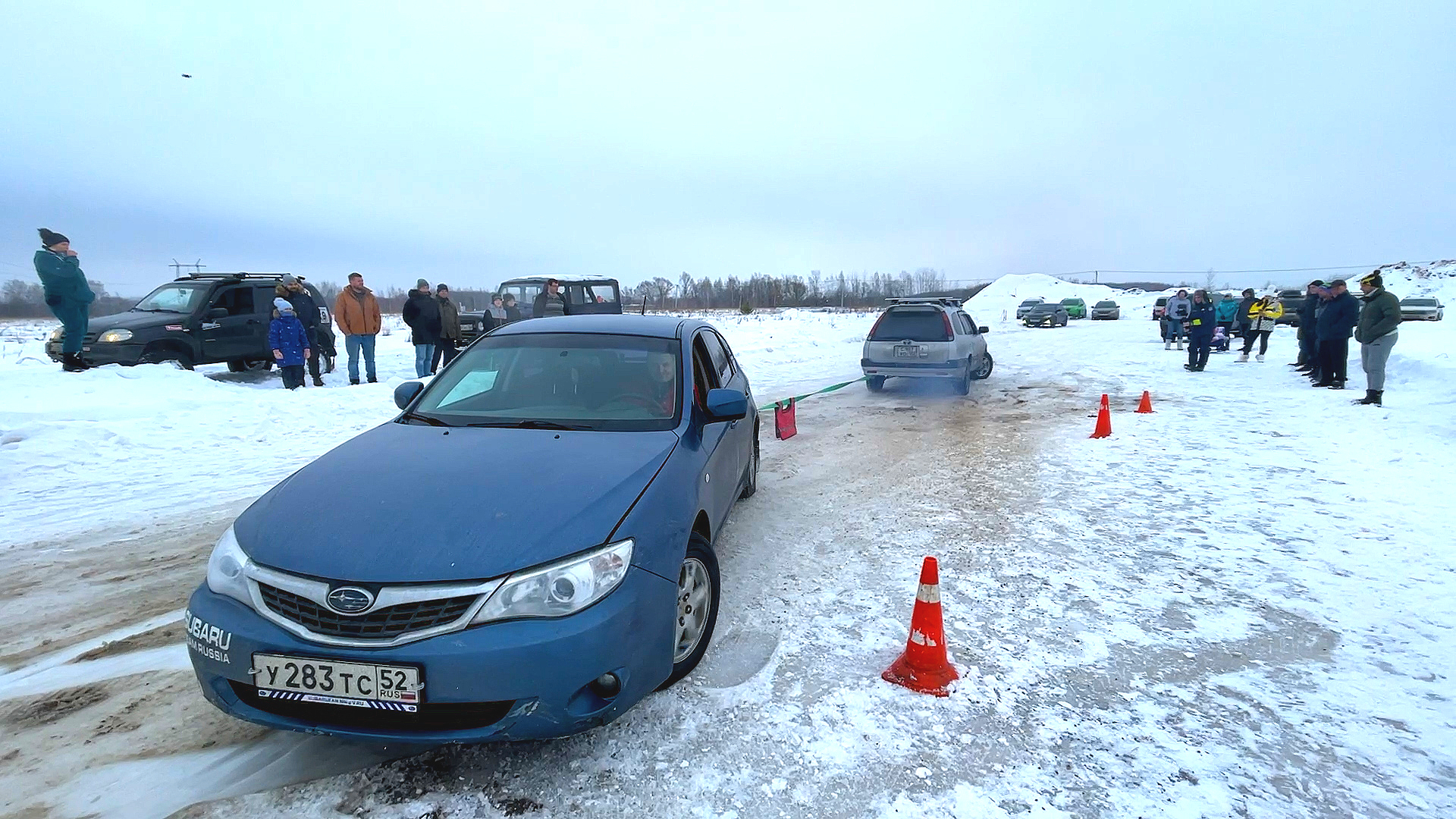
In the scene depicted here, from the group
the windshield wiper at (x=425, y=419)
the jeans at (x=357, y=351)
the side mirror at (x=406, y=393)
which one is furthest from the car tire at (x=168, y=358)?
the windshield wiper at (x=425, y=419)

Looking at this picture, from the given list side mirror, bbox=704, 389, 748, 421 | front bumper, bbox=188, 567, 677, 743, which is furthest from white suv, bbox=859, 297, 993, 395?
front bumper, bbox=188, 567, 677, 743

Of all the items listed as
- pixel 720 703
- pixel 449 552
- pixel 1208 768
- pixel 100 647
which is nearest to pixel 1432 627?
pixel 1208 768

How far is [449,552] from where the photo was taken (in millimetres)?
2400

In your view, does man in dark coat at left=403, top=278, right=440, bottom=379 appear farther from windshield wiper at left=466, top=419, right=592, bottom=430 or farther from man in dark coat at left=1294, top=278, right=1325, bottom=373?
man in dark coat at left=1294, top=278, right=1325, bottom=373

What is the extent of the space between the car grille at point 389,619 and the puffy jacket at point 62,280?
34.1 feet

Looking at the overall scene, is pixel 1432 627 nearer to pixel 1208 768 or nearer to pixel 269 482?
pixel 1208 768

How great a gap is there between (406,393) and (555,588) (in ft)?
7.97

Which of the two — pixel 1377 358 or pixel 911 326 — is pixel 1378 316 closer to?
pixel 1377 358

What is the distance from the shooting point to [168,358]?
11.7 meters

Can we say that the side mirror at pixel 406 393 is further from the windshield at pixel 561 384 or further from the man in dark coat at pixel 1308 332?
the man in dark coat at pixel 1308 332

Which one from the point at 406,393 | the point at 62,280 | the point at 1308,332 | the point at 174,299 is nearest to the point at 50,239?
the point at 62,280

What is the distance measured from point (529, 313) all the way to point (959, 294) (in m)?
82.0

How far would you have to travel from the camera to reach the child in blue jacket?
1070 cm

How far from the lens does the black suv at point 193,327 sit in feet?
36.5
